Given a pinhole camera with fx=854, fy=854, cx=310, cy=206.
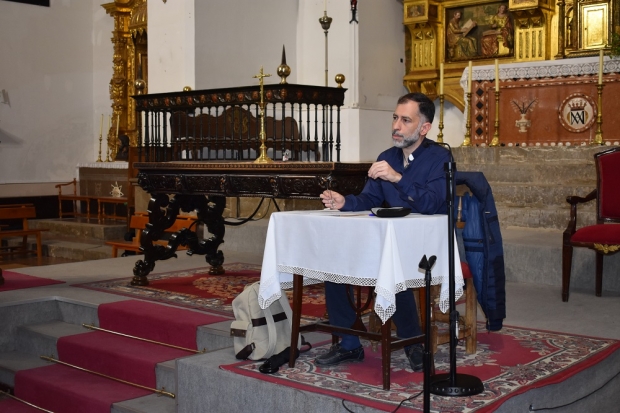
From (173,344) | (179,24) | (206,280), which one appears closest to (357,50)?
(179,24)

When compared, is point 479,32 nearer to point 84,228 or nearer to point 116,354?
point 84,228

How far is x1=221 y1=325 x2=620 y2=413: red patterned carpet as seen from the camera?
3373 mm

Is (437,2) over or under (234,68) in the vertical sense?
over

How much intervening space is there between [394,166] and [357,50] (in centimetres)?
646

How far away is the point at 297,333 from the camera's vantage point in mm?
3895

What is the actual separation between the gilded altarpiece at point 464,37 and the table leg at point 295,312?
20.9ft

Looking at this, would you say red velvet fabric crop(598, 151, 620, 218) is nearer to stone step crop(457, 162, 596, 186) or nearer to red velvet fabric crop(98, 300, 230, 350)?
stone step crop(457, 162, 596, 186)

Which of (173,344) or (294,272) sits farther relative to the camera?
(173,344)

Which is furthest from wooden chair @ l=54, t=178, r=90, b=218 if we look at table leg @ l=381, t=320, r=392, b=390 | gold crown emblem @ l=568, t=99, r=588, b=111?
table leg @ l=381, t=320, r=392, b=390

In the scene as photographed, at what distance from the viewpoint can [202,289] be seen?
243 inches

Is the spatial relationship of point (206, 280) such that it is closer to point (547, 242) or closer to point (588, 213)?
point (547, 242)

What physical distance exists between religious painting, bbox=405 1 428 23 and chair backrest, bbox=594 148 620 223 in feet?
16.9

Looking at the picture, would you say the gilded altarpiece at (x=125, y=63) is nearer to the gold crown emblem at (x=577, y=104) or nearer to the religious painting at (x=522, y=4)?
the religious painting at (x=522, y=4)

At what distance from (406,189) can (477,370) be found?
868 millimetres
